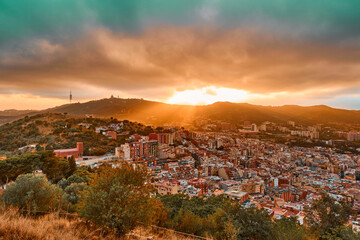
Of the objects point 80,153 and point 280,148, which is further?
point 280,148

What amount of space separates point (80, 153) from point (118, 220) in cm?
2385

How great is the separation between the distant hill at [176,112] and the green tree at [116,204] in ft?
196

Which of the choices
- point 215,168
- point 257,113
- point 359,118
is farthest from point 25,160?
point 359,118

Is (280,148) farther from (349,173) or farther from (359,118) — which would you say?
(359,118)

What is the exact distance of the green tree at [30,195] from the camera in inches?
197

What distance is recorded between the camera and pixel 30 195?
5023 millimetres

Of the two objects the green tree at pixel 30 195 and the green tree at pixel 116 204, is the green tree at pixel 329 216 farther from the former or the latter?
the green tree at pixel 30 195

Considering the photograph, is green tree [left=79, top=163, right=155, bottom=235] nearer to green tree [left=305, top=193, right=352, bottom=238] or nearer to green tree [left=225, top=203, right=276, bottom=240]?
green tree [left=225, top=203, right=276, bottom=240]

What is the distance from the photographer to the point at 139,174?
461cm

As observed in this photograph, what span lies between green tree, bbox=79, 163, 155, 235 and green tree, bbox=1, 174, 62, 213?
1.64m

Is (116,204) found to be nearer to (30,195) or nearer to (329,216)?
(30,195)

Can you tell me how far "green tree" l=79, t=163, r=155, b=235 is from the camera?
11.9 ft

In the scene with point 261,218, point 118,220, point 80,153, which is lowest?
point 80,153

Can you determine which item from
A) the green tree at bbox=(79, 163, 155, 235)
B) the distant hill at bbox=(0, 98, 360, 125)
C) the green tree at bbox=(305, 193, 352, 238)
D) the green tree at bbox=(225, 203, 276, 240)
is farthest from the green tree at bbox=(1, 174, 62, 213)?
the distant hill at bbox=(0, 98, 360, 125)
